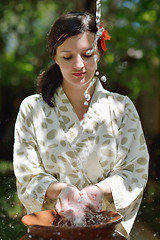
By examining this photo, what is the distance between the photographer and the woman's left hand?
1460mm

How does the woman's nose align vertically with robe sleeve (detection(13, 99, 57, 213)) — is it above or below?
above

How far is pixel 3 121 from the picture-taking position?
262 inches

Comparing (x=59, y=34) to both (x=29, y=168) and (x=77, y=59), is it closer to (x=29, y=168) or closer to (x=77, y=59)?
(x=77, y=59)

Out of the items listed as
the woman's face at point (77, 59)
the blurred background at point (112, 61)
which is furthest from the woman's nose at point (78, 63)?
the blurred background at point (112, 61)

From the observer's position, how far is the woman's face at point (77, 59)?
1627mm

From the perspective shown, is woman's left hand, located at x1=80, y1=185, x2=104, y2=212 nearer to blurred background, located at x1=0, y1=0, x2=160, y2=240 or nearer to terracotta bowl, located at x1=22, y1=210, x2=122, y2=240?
Answer: terracotta bowl, located at x1=22, y1=210, x2=122, y2=240

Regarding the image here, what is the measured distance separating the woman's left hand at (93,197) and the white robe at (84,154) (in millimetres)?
98

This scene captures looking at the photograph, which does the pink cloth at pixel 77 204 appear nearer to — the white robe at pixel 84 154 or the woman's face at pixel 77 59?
the white robe at pixel 84 154

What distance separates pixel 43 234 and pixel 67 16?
970 mm

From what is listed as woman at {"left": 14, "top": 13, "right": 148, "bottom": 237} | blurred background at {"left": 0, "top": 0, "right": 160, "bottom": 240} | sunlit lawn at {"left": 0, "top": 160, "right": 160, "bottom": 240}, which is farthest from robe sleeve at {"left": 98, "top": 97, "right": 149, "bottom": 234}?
blurred background at {"left": 0, "top": 0, "right": 160, "bottom": 240}

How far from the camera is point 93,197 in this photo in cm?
148

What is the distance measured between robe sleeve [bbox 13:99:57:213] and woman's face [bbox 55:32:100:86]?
0.28m

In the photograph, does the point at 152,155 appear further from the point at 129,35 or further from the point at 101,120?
the point at 101,120

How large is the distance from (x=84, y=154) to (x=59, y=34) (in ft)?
1.81
